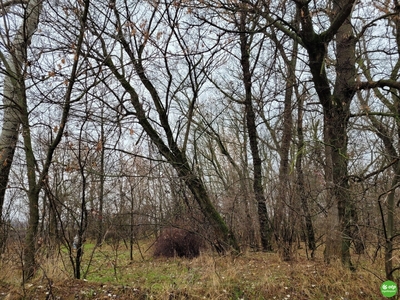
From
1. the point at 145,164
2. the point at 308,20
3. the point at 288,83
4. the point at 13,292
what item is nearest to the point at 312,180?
the point at 288,83

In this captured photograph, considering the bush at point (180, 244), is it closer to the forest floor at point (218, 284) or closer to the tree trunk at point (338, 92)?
the forest floor at point (218, 284)

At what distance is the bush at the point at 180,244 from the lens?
822cm

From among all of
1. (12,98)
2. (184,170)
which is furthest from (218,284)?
(12,98)

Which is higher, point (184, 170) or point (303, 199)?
point (184, 170)

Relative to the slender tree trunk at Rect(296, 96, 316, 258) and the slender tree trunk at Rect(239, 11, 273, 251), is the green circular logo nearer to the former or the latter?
the slender tree trunk at Rect(296, 96, 316, 258)

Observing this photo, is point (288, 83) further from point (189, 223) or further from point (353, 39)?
point (189, 223)

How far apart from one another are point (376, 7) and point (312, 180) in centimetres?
355

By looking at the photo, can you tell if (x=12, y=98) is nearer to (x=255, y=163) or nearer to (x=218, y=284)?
(x=218, y=284)

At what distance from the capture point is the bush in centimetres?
822

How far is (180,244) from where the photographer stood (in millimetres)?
8320

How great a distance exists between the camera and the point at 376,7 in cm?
456

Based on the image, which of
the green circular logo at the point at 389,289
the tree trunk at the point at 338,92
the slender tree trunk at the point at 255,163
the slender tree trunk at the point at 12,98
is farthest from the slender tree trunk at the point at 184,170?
the green circular logo at the point at 389,289

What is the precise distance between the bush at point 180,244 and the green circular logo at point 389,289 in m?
5.00

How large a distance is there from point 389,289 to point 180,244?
555 cm
